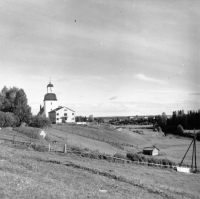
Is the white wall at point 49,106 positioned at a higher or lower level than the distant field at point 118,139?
higher

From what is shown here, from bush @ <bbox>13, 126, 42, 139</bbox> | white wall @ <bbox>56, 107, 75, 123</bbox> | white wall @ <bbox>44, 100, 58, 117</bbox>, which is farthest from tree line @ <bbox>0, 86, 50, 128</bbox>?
white wall @ <bbox>44, 100, 58, 117</bbox>

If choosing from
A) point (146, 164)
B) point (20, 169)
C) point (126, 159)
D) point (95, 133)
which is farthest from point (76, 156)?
point (95, 133)

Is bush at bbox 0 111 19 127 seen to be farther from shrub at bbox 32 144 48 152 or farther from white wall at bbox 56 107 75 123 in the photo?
white wall at bbox 56 107 75 123

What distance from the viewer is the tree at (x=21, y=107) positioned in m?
56.0

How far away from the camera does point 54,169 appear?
21.6 metres

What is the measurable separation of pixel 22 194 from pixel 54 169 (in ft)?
29.7

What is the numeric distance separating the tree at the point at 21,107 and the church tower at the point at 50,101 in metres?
38.7

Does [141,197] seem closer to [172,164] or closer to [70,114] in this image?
[172,164]

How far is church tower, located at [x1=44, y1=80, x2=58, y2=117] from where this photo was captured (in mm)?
95375

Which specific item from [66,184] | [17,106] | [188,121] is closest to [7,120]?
[17,106]

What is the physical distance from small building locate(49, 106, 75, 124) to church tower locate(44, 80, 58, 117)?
165 cm

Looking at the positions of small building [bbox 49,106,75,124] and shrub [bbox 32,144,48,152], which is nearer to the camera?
shrub [bbox 32,144,48,152]

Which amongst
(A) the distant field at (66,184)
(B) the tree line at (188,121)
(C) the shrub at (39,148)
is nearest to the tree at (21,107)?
(C) the shrub at (39,148)

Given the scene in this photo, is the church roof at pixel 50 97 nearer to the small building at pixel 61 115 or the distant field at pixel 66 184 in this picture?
the small building at pixel 61 115
